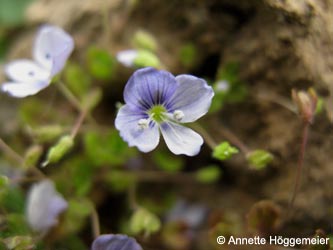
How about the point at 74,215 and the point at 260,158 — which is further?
the point at 74,215

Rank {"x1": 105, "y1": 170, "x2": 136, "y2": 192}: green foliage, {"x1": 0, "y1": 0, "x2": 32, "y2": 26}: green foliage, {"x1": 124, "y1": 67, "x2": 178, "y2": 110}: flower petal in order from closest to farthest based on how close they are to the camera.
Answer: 1. {"x1": 124, "y1": 67, "x2": 178, "y2": 110}: flower petal
2. {"x1": 105, "y1": 170, "x2": 136, "y2": 192}: green foliage
3. {"x1": 0, "y1": 0, "x2": 32, "y2": 26}: green foliage

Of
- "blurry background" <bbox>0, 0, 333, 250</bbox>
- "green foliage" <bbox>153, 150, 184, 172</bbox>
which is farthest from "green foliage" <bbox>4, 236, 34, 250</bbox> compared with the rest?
"green foliage" <bbox>153, 150, 184, 172</bbox>

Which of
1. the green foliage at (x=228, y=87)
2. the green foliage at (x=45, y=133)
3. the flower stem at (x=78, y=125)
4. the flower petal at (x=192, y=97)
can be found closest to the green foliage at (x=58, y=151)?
the flower stem at (x=78, y=125)

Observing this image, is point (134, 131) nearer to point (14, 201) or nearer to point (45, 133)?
point (45, 133)

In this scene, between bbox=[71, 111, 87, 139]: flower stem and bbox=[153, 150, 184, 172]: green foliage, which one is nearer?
bbox=[71, 111, 87, 139]: flower stem

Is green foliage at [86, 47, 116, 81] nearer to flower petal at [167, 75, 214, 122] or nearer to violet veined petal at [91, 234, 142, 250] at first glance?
flower petal at [167, 75, 214, 122]

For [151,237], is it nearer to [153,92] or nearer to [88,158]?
[88,158]

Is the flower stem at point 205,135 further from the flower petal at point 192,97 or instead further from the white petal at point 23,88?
the white petal at point 23,88

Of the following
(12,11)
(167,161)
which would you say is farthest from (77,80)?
(12,11)
